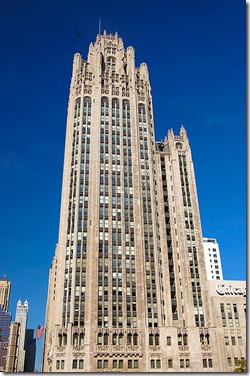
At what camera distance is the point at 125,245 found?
Answer: 96.9 m

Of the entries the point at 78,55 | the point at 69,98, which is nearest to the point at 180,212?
the point at 69,98

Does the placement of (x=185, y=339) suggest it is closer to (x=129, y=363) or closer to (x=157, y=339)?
(x=157, y=339)

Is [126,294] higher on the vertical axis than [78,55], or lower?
lower

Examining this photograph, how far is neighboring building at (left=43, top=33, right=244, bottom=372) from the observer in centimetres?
8494

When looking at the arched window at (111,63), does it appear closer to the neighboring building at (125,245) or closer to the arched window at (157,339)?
the neighboring building at (125,245)

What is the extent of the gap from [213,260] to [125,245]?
94584 mm

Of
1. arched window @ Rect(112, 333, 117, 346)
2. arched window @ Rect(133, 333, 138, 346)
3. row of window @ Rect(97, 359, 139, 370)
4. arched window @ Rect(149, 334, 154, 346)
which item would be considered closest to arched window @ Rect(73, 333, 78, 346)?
row of window @ Rect(97, 359, 139, 370)

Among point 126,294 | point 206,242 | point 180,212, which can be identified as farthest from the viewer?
point 206,242

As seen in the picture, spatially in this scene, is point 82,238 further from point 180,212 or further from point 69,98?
point 69,98

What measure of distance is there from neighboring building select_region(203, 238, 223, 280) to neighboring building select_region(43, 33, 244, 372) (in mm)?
74625

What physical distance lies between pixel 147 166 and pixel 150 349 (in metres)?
49.5

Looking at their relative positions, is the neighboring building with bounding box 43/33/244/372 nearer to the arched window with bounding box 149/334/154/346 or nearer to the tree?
the arched window with bounding box 149/334/154/346

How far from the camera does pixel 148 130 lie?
118 m

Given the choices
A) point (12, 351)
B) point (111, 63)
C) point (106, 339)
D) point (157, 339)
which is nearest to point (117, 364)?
point (106, 339)
